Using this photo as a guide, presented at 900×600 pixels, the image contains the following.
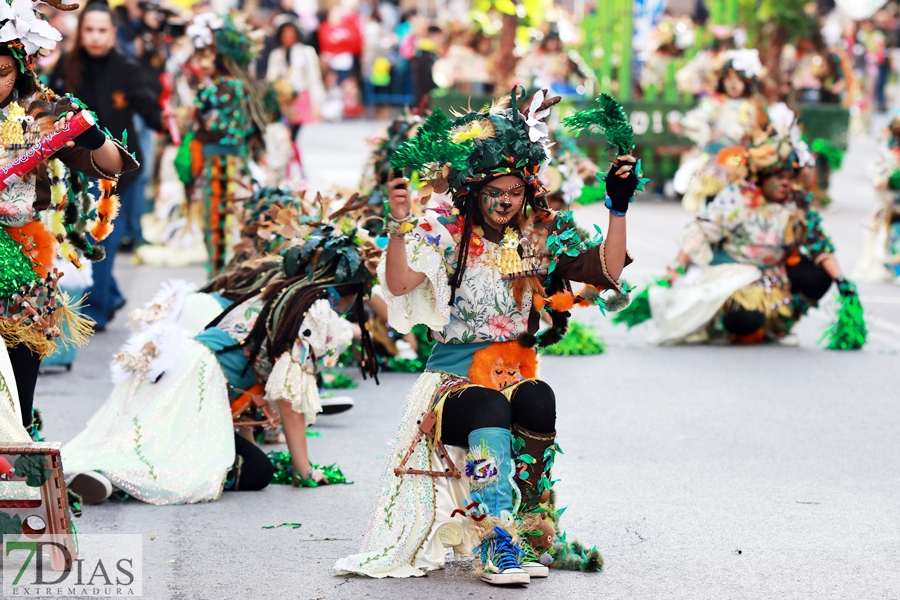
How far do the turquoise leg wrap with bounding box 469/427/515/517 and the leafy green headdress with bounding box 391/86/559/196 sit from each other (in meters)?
0.88

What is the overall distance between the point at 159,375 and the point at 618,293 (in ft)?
6.98

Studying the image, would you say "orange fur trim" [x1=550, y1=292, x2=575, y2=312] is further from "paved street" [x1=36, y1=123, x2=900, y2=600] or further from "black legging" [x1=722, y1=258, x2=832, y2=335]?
"black legging" [x1=722, y1=258, x2=832, y2=335]

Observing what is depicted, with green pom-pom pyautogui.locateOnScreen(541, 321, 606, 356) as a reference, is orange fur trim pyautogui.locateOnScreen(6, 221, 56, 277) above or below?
above

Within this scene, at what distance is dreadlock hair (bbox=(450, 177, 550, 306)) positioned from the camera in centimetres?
490

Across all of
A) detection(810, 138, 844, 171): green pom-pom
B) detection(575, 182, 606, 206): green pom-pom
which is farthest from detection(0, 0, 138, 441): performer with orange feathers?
detection(810, 138, 844, 171): green pom-pom

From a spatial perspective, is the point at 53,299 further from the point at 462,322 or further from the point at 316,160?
the point at 316,160

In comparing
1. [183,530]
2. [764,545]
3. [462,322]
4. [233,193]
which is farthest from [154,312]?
[233,193]

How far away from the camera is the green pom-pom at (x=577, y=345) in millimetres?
9438

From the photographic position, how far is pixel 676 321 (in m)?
9.78

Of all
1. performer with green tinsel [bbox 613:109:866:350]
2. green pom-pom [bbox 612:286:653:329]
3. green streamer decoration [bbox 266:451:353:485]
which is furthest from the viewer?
green pom-pom [bbox 612:286:653:329]

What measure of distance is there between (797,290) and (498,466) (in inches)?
216

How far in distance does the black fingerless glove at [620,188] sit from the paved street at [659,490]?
1.26m

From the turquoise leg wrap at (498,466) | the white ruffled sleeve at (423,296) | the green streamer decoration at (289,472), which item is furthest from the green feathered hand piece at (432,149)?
the green streamer decoration at (289,472)

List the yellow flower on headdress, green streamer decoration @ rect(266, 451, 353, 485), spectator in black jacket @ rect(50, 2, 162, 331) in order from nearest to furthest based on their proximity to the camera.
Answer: the yellow flower on headdress
green streamer decoration @ rect(266, 451, 353, 485)
spectator in black jacket @ rect(50, 2, 162, 331)
